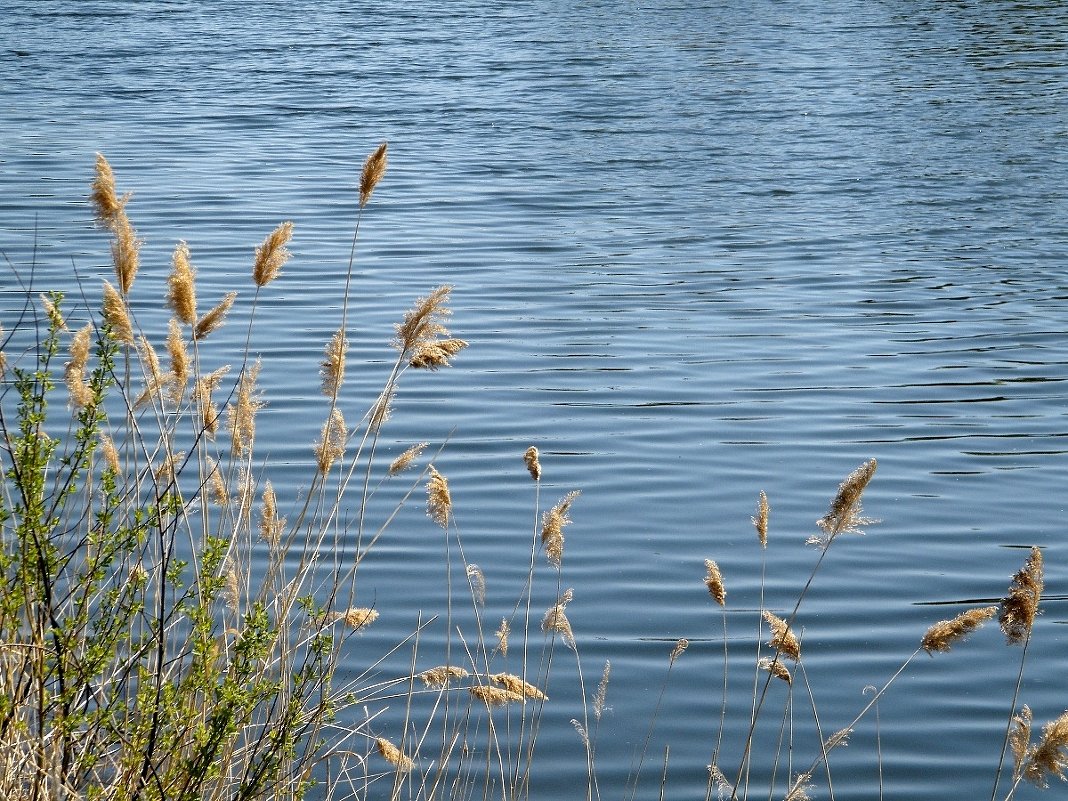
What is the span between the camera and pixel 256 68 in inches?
826

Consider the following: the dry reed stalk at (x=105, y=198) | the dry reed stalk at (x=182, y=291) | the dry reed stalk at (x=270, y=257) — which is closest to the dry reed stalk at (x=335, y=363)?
the dry reed stalk at (x=270, y=257)

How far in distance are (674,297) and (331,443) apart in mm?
6275

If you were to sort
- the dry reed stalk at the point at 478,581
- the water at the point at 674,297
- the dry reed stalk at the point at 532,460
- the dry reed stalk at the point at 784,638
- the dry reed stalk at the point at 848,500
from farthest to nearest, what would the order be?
the water at the point at 674,297, the dry reed stalk at the point at 478,581, the dry reed stalk at the point at 532,460, the dry reed stalk at the point at 784,638, the dry reed stalk at the point at 848,500

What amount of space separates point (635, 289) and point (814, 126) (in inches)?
292

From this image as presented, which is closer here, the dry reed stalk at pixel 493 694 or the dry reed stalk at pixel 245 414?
the dry reed stalk at pixel 493 694

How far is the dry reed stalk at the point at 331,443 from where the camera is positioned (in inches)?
141

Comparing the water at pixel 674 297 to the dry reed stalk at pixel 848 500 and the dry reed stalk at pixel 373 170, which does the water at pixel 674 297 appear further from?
the dry reed stalk at pixel 373 170

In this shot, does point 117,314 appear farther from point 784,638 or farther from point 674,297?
point 674,297

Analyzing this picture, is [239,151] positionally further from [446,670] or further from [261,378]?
[446,670]

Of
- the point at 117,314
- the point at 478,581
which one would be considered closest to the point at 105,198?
the point at 117,314

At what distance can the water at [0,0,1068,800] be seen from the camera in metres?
5.13

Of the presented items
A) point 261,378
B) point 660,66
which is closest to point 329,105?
point 660,66

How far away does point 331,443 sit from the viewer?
3.73 metres

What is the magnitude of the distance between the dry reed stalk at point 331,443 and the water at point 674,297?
120 centimetres
